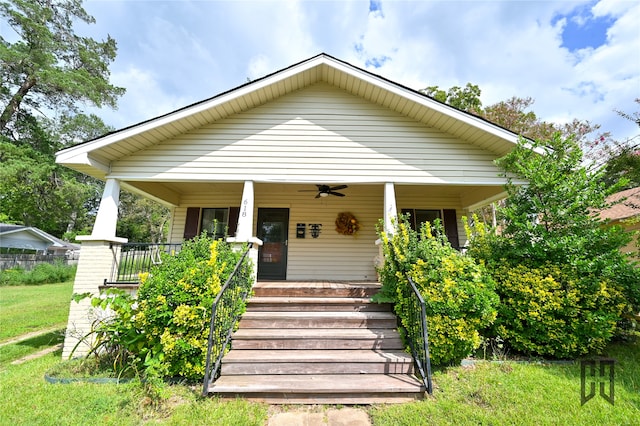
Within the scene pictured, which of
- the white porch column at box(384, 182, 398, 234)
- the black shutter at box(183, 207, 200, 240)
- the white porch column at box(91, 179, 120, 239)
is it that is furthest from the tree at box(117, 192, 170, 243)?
the white porch column at box(384, 182, 398, 234)

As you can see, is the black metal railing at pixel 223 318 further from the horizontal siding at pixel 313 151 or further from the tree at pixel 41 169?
the tree at pixel 41 169

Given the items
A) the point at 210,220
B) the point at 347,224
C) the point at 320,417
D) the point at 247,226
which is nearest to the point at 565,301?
the point at 320,417

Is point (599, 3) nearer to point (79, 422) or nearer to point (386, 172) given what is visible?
point (386, 172)

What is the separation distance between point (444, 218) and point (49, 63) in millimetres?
21236

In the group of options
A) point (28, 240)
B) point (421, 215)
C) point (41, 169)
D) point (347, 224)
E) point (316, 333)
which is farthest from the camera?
point (28, 240)

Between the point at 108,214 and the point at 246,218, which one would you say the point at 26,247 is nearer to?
the point at 108,214

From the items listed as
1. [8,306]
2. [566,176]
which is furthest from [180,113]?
[8,306]

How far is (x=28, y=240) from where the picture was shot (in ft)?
63.3

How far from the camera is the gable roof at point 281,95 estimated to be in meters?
4.88

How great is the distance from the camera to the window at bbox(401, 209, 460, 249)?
7.25 metres

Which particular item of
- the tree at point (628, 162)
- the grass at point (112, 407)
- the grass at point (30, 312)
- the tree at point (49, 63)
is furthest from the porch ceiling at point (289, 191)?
the tree at point (49, 63)

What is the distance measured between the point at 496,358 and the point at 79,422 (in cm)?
497

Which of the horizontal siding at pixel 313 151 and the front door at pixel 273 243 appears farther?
the front door at pixel 273 243

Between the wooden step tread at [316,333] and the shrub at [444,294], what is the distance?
1.28ft
